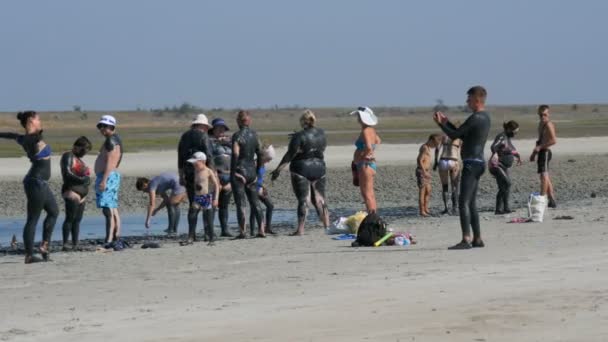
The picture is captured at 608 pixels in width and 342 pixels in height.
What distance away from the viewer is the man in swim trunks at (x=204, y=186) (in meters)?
15.6

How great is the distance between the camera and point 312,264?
12.7 metres

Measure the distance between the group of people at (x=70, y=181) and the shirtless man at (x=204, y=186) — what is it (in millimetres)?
865

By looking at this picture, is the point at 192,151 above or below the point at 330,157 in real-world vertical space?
below

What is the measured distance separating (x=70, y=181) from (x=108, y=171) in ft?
1.39

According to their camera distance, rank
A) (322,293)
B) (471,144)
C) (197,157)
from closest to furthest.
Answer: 1. (322,293)
2. (471,144)
3. (197,157)

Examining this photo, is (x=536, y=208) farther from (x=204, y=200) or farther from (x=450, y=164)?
(x=204, y=200)

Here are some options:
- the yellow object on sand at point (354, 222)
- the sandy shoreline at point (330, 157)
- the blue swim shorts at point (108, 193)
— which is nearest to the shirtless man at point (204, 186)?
the blue swim shorts at point (108, 193)

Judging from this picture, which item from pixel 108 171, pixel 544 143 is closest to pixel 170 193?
pixel 108 171

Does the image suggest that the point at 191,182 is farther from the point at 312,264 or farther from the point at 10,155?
the point at 10,155

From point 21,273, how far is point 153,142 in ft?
123

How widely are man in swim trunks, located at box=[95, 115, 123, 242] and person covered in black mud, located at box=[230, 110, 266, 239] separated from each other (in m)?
1.39

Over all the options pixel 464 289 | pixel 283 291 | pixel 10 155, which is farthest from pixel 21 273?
pixel 10 155

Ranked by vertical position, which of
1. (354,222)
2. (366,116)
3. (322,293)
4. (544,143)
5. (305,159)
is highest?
(366,116)

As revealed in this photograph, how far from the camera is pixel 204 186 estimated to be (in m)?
15.6
